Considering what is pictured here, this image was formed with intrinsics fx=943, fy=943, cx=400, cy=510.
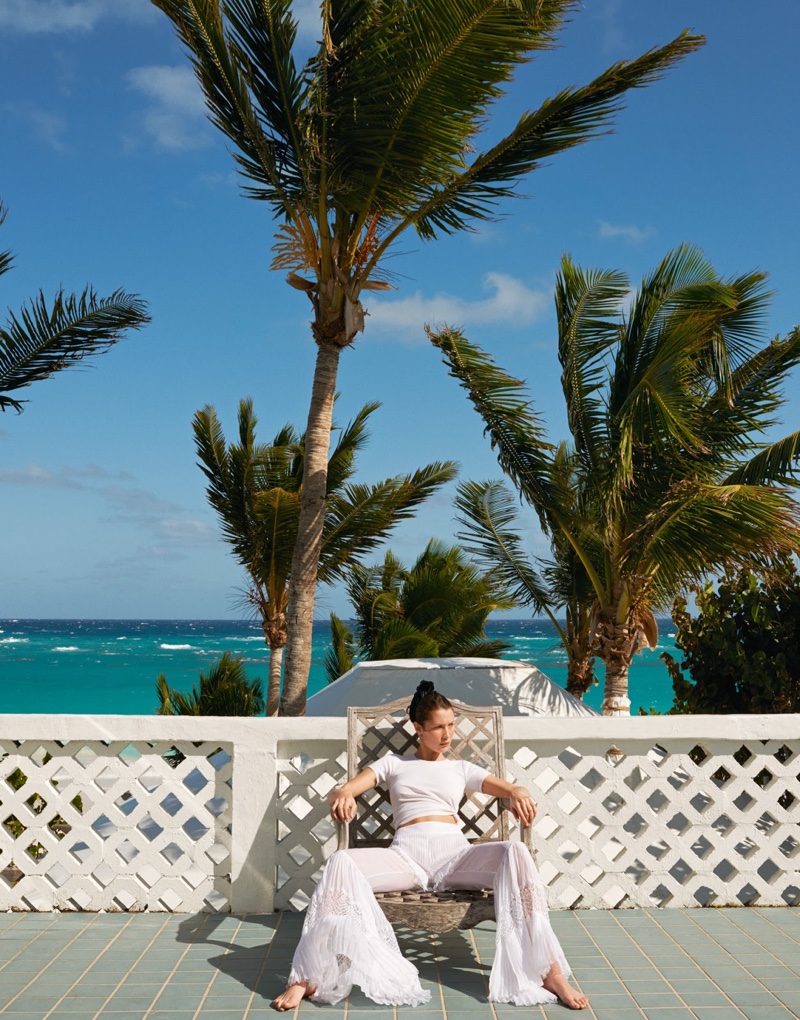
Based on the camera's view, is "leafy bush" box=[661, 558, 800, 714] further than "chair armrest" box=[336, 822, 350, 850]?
Yes

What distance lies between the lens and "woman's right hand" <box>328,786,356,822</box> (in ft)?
12.5

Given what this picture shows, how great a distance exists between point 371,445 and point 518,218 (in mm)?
7281

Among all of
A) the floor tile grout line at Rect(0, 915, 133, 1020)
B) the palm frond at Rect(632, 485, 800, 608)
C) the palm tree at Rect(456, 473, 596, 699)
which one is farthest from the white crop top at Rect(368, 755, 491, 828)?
the palm tree at Rect(456, 473, 596, 699)

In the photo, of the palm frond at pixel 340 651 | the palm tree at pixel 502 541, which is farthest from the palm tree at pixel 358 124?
the palm frond at pixel 340 651

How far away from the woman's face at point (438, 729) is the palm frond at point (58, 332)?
14.1ft

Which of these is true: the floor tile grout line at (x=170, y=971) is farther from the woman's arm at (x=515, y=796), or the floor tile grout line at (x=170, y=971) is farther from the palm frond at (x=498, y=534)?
the palm frond at (x=498, y=534)

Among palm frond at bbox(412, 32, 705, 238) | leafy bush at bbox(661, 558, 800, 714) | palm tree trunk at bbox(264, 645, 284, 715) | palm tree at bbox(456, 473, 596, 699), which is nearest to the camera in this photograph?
palm frond at bbox(412, 32, 705, 238)

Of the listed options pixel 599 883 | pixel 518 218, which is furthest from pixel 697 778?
pixel 518 218

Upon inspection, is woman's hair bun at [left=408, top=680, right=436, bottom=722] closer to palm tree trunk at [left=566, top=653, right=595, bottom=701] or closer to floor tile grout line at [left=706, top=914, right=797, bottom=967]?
floor tile grout line at [left=706, top=914, right=797, bottom=967]

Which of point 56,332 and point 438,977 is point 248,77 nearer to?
point 56,332

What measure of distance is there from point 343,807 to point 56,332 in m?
4.55

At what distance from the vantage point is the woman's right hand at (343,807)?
3824mm

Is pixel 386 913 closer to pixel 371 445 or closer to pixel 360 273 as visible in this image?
pixel 360 273

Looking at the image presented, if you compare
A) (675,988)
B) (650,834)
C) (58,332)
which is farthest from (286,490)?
(675,988)
